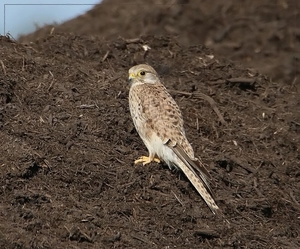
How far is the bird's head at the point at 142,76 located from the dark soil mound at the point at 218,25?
546cm

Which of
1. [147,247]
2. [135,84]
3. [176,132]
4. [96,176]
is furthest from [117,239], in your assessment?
[135,84]

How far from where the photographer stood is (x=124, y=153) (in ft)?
23.7

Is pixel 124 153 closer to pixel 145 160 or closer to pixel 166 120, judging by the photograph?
pixel 145 160

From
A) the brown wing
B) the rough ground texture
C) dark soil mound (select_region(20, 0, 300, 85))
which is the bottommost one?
dark soil mound (select_region(20, 0, 300, 85))

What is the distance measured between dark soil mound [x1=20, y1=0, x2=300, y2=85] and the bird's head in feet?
17.9

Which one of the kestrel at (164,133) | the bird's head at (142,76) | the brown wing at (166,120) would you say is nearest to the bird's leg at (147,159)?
the kestrel at (164,133)

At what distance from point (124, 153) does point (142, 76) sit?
2.89ft

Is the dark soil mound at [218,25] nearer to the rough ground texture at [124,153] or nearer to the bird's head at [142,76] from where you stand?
the rough ground texture at [124,153]

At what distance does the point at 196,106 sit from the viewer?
8.48 metres

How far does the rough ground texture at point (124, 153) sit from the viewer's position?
20.4ft

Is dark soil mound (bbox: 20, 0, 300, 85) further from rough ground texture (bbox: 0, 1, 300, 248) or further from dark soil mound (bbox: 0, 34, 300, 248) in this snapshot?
dark soil mound (bbox: 0, 34, 300, 248)

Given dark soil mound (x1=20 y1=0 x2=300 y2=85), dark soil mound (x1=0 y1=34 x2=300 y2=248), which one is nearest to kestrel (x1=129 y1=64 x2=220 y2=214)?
dark soil mound (x1=0 y1=34 x2=300 y2=248)

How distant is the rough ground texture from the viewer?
6219 mm

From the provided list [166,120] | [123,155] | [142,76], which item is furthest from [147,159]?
[142,76]
